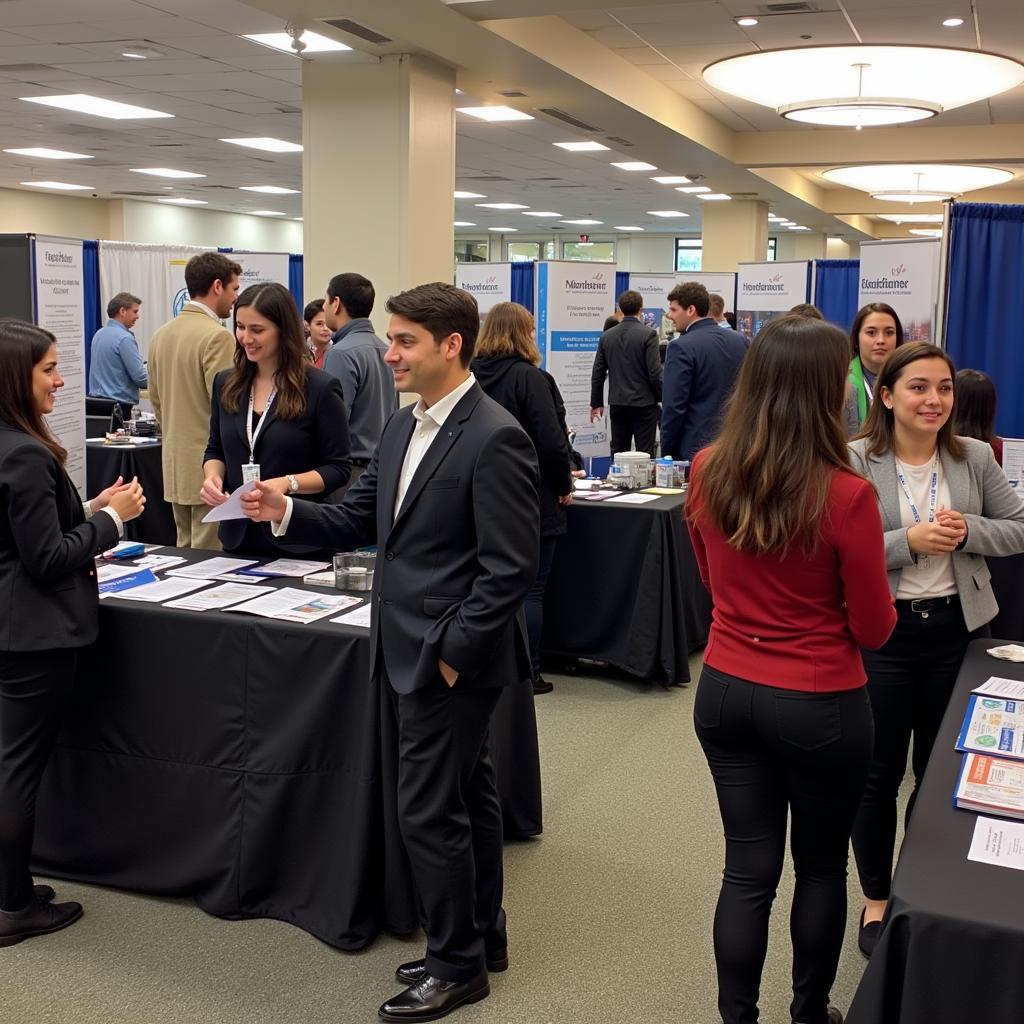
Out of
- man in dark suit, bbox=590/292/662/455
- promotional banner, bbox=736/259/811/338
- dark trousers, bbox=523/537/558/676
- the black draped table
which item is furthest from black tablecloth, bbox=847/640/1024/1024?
promotional banner, bbox=736/259/811/338

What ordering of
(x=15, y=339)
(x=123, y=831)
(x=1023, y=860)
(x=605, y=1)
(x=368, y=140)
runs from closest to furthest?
1. (x=1023, y=860)
2. (x=15, y=339)
3. (x=123, y=831)
4. (x=605, y=1)
5. (x=368, y=140)

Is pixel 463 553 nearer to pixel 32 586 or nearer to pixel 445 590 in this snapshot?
pixel 445 590

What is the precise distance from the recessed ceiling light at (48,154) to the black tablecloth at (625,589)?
32.2ft

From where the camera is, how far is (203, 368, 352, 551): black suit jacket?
10.7ft

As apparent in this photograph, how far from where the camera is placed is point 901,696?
251 centimetres

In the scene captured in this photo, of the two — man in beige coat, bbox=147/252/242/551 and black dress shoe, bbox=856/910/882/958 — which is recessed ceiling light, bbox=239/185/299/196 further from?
black dress shoe, bbox=856/910/882/958

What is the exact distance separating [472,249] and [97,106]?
15100 mm

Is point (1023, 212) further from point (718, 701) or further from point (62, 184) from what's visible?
point (62, 184)

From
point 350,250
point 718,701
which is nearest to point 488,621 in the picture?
point 718,701

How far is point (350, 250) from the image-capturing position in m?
6.94

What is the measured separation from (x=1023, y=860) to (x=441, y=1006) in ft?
4.14

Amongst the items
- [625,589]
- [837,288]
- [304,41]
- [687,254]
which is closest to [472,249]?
[687,254]

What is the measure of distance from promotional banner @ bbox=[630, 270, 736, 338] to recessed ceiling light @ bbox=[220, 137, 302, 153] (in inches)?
144

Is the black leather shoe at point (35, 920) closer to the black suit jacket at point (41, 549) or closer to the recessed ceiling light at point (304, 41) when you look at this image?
the black suit jacket at point (41, 549)
